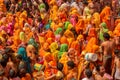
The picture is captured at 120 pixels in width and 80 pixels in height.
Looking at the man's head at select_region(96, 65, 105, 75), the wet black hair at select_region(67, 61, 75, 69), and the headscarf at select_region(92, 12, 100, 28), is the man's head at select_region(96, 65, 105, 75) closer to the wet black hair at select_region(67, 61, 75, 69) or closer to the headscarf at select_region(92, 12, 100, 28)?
the wet black hair at select_region(67, 61, 75, 69)

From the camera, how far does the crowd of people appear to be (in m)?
14.4

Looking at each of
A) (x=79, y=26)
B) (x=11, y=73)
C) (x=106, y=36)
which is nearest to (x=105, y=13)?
(x=79, y=26)

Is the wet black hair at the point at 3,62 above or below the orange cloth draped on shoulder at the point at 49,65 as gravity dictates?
above

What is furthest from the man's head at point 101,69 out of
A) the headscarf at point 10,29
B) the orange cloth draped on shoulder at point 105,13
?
the headscarf at point 10,29

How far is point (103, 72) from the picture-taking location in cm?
1388

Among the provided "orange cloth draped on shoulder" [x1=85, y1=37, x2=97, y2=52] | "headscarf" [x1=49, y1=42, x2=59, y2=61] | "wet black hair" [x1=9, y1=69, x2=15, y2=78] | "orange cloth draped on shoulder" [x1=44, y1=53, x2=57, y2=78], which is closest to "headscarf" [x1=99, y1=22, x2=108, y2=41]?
"orange cloth draped on shoulder" [x1=85, y1=37, x2=97, y2=52]

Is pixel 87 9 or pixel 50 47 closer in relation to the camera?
pixel 50 47

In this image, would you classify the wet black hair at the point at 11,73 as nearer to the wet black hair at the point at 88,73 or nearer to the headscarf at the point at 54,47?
the wet black hair at the point at 88,73

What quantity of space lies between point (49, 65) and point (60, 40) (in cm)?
197

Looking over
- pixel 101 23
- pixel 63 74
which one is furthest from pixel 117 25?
pixel 63 74

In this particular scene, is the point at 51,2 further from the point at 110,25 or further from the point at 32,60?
the point at 32,60

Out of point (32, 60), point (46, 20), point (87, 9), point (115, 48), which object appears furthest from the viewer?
point (46, 20)

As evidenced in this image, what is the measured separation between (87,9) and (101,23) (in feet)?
5.18

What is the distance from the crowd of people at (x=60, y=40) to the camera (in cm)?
1438
